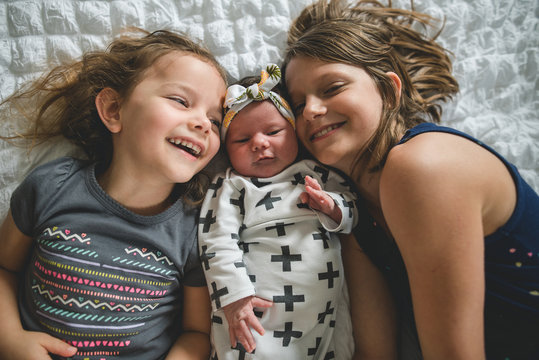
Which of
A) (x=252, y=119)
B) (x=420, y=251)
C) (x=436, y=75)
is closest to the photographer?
(x=420, y=251)

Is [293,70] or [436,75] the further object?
[436,75]

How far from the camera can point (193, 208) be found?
3.37 feet

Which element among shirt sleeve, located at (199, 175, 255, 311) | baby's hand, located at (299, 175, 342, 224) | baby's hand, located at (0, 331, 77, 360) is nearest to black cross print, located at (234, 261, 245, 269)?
shirt sleeve, located at (199, 175, 255, 311)

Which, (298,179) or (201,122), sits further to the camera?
(298,179)

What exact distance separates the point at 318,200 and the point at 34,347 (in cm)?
79

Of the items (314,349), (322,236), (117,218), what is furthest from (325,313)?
(117,218)

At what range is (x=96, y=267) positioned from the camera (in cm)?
86

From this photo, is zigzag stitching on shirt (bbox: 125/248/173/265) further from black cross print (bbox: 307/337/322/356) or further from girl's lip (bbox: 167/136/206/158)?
black cross print (bbox: 307/337/322/356)

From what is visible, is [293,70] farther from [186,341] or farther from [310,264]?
[186,341]

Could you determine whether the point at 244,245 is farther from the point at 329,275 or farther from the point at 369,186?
the point at 369,186

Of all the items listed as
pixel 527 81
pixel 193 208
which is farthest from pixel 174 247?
pixel 527 81

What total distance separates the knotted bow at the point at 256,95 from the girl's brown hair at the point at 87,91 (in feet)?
0.33

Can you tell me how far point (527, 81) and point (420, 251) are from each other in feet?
3.07

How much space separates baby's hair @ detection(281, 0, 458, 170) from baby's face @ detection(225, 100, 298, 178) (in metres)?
0.20
